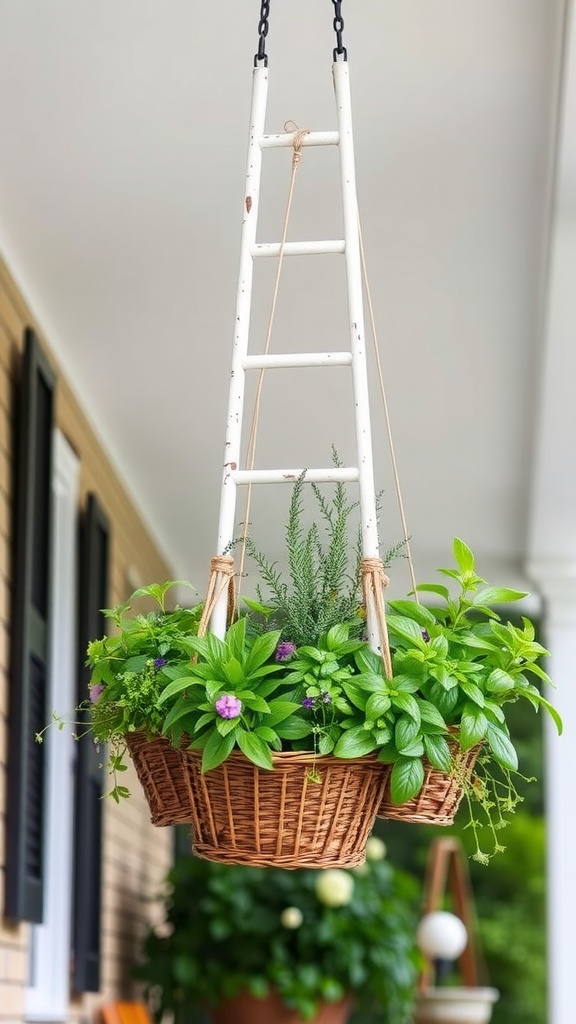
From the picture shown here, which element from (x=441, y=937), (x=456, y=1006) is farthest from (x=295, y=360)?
(x=441, y=937)

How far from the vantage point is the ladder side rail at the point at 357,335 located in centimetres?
190

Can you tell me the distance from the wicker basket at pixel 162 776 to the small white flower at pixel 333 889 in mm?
4418

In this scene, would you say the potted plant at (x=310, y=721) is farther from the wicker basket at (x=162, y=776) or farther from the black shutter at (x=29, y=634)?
the black shutter at (x=29, y=634)

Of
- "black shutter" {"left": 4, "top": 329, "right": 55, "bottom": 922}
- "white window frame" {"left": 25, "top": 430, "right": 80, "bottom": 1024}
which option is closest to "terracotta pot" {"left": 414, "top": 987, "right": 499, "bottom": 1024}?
"white window frame" {"left": 25, "top": 430, "right": 80, "bottom": 1024}

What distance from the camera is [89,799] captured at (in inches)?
182

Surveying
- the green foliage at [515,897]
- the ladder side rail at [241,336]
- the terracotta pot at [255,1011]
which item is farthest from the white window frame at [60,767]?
the green foliage at [515,897]

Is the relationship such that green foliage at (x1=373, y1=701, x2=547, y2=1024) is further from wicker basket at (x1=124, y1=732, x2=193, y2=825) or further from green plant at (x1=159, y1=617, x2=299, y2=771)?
green plant at (x1=159, y1=617, x2=299, y2=771)

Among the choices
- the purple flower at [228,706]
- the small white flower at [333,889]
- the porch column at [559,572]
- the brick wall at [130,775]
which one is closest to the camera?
the purple flower at [228,706]

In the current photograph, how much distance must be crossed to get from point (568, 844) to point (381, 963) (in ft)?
3.07

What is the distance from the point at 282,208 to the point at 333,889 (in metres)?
3.44

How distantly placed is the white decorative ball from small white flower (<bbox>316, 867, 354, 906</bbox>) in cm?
200

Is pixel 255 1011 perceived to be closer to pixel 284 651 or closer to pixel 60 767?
pixel 60 767

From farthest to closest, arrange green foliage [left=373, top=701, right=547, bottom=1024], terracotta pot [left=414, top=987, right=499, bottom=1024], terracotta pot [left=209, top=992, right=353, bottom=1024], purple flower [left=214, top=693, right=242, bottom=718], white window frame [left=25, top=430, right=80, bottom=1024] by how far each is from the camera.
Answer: green foliage [left=373, top=701, right=547, bottom=1024] < terracotta pot [left=414, top=987, right=499, bottom=1024] < terracotta pot [left=209, top=992, right=353, bottom=1024] < white window frame [left=25, top=430, right=80, bottom=1024] < purple flower [left=214, top=693, right=242, bottom=718]

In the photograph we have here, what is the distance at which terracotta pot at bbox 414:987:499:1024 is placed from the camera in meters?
7.28
